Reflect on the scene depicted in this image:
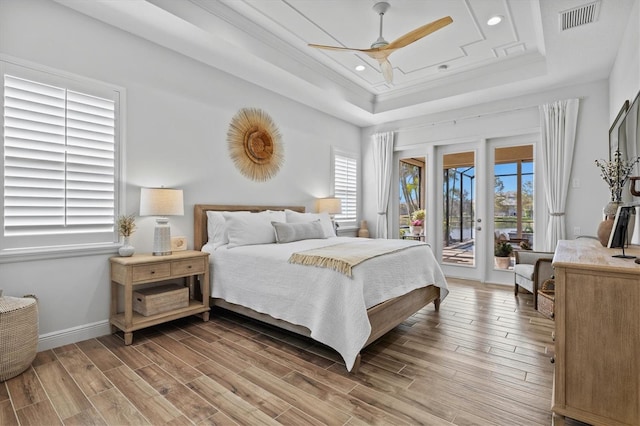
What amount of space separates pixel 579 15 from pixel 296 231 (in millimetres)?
3294

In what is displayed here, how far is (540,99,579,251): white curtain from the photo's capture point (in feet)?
13.9

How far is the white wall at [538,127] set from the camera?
162 inches

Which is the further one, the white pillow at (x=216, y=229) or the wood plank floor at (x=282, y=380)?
the white pillow at (x=216, y=229)

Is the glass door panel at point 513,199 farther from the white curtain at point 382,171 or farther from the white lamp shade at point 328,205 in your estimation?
the white lamp shade at point 328,205

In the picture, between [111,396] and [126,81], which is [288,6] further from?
[111,396]

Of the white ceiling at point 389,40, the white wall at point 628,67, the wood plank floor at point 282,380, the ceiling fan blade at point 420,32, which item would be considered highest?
the white ceiling at point 389,40

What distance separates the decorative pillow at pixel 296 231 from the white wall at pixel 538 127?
2881mm

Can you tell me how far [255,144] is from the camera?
4.34 meters

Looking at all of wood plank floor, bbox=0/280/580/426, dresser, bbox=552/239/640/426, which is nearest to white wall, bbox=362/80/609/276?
wood plank floor, bbox=0/280/580/426

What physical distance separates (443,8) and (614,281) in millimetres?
2823

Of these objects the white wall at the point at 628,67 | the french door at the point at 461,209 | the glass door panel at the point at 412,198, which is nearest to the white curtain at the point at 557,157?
the white wall at the point at 628,67

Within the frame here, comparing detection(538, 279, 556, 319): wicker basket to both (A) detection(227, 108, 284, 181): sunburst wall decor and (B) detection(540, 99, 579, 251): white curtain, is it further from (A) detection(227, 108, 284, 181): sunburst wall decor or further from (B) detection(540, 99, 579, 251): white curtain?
(A) detection(227, 108, 284, 181): sunburst wall decor

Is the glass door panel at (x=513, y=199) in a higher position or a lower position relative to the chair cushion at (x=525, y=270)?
higher

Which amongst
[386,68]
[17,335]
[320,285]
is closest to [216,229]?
[320,285]
